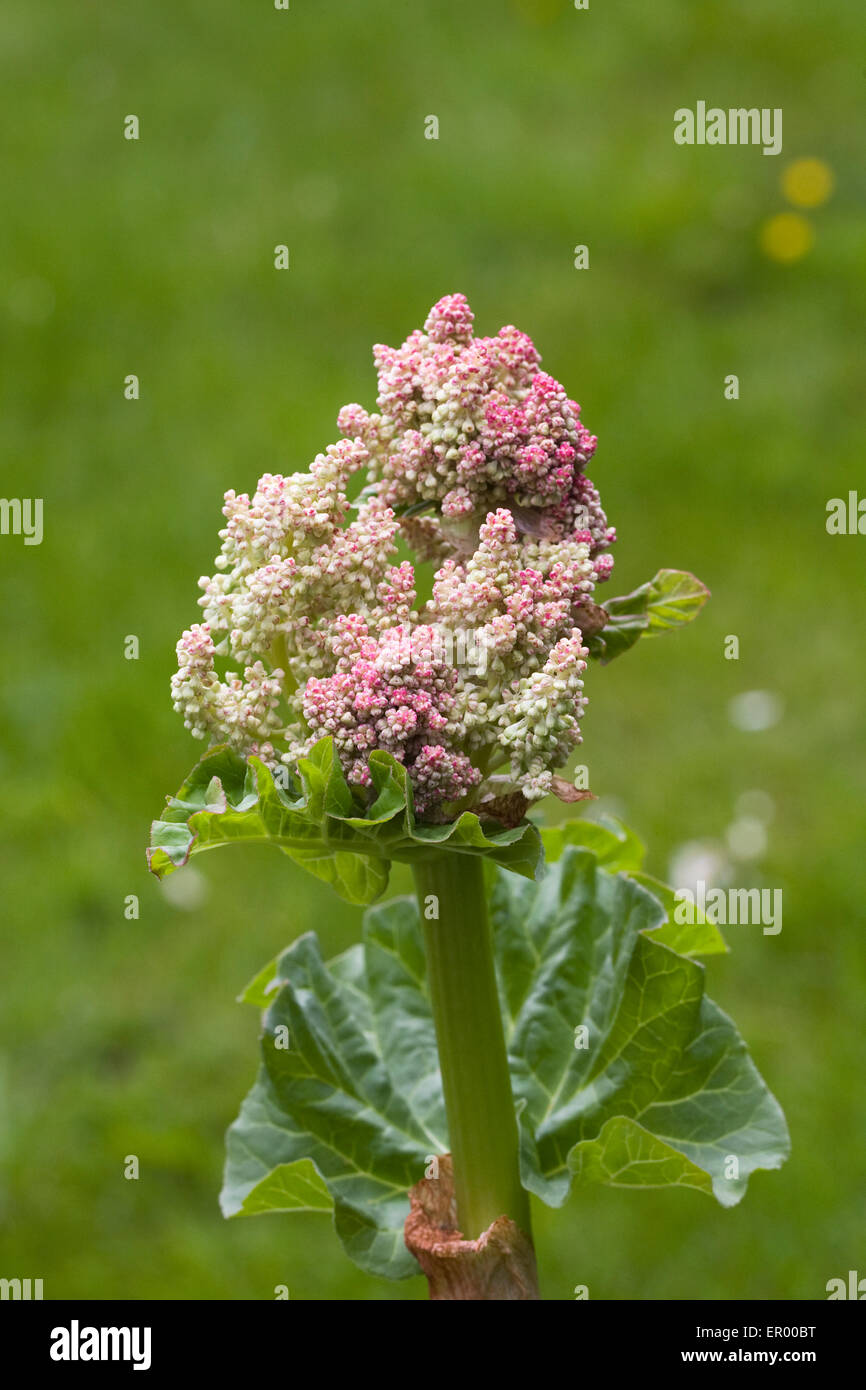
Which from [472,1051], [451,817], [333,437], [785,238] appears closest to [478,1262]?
[472,1051]

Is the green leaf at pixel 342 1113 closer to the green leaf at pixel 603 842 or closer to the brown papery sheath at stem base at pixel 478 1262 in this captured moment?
the brown papery sheath at stem base at pixel 478 1262

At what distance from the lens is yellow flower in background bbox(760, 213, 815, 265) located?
4699 mm

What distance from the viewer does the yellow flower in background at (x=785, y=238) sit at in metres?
4.70

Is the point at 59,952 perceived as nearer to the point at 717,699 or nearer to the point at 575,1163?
the point at 717,699

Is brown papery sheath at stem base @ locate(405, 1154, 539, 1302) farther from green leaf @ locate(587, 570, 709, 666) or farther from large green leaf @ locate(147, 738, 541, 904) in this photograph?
green leaf @ locate(587, 570, 709, 666)

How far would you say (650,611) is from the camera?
49.3 inches

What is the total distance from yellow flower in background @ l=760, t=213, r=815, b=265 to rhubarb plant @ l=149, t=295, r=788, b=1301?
371cm

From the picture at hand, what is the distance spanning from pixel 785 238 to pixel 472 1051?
4.06m

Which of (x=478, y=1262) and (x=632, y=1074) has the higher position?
(x=632, y=1074)

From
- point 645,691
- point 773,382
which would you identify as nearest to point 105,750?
point 645,691

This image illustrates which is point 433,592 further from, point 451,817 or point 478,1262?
point 478,1262

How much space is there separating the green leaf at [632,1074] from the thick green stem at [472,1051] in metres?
0.05

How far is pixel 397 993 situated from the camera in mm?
1461

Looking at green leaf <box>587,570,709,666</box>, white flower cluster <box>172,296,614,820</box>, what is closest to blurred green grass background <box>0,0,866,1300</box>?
green leaf <box>587,570,709,666</box>
